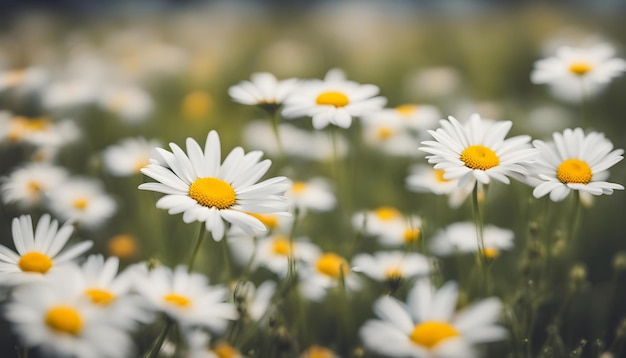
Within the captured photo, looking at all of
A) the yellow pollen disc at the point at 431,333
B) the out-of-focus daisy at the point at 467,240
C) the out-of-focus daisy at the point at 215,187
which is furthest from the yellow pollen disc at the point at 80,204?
the yellow pollen disc at the point at 431,333

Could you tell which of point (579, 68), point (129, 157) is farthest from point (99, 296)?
point (579, 68)

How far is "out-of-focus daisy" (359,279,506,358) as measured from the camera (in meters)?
0.60

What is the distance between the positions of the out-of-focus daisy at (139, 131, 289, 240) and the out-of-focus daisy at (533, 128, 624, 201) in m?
0.40

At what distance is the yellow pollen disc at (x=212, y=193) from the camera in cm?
78

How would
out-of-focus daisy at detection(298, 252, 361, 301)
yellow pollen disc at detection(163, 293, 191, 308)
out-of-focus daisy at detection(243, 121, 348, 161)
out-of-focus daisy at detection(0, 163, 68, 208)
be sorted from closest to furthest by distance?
1. yellow pollen disc at detection(163, 293, 191, 308)
2. out-of-focus daisy at detection(298, 252, 361, 301)
3. out-of-focus daisy at detection(0, 163, 68, 208)
4. out-of-focus daisy at detection(243, 121, 348, 161)

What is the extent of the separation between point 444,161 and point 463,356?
323mm

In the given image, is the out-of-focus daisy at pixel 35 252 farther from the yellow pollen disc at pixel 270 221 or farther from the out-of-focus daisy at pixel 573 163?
the out-of-focus daisy at pixel 573 163

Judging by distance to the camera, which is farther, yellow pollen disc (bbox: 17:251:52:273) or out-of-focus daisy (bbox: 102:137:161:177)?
out-of-focus daisy (bbox: 102:137:161:177)

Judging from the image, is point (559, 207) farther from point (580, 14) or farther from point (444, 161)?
point (580, 14)

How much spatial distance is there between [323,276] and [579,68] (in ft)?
2.19

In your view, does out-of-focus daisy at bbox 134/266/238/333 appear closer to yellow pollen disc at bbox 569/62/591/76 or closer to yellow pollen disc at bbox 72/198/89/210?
yellow pollen disc at bbox 72/198/89/210

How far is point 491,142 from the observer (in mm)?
858

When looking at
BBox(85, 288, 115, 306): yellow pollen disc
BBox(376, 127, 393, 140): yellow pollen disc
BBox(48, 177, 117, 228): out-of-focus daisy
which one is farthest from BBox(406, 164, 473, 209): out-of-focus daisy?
BBox(48, 177, 117, 228): out-of-focus daisy

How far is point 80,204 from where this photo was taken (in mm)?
1333
